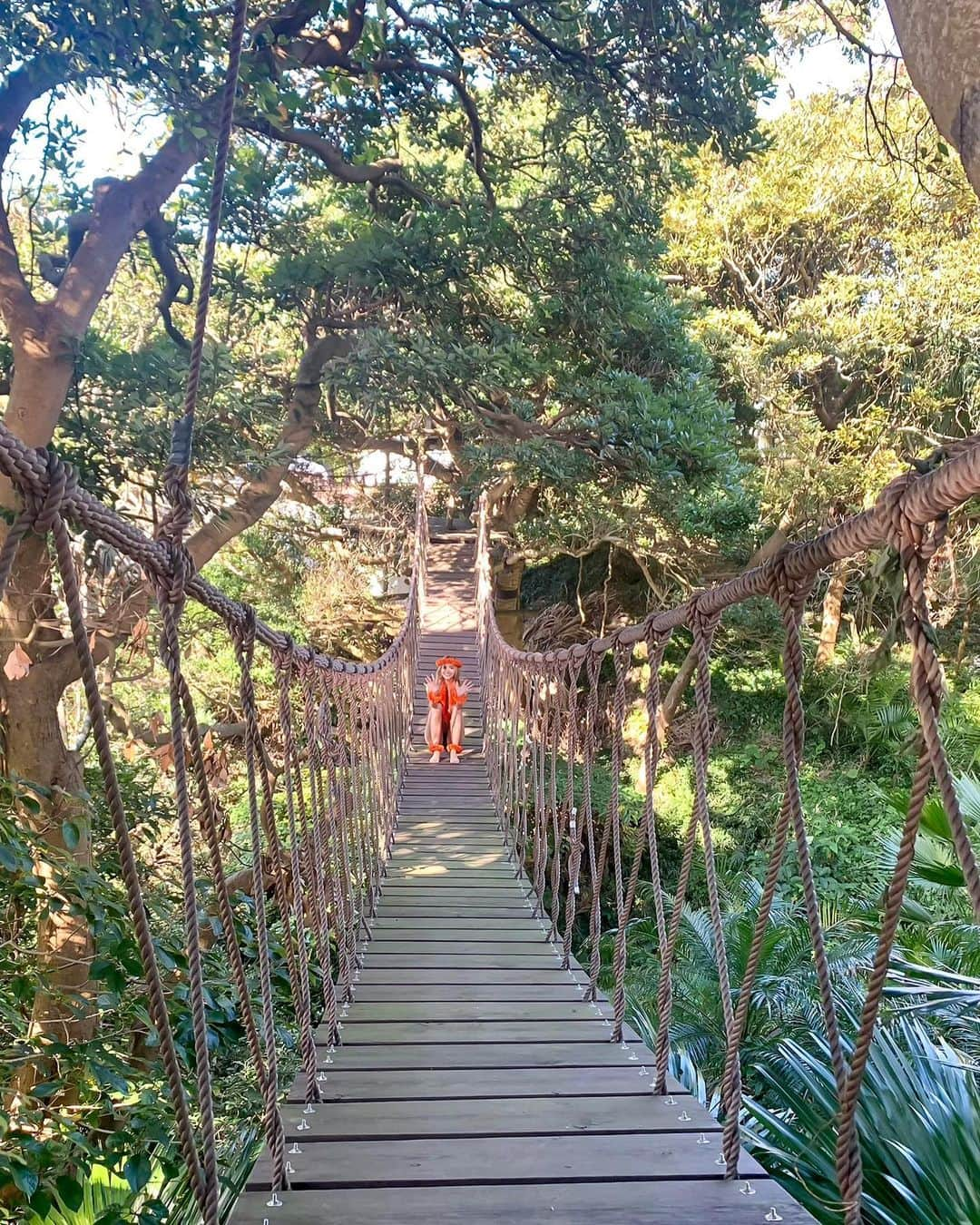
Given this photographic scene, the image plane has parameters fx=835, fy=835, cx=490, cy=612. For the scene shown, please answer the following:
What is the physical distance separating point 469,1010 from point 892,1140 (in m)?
0.81

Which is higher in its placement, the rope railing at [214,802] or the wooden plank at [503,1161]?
the rope railing at [214,802]

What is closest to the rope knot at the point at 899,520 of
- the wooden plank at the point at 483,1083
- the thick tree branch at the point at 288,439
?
the wooden plank at the point at 483,1083

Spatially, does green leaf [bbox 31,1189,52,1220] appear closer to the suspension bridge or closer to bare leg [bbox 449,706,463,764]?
the suspension bridge

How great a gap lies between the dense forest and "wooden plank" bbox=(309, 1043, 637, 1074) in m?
0.25

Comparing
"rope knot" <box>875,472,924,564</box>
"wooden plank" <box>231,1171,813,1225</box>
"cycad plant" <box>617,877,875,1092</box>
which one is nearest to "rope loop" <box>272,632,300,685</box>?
"wooden plank" <box>231,1171,813,1225</box>

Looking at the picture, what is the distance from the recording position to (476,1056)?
1.45 m

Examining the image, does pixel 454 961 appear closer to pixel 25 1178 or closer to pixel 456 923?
pixel 456 923

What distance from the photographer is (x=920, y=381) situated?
20.4ft

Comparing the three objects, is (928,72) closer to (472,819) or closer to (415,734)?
(472,819)

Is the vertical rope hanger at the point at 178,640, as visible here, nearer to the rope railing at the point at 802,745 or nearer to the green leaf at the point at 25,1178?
the green leaf at the point at 25,1178

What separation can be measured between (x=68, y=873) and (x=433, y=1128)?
2.44 ft

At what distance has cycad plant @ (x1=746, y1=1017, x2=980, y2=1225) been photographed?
1.02 meters

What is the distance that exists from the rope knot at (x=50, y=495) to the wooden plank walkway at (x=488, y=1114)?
77 centimetres

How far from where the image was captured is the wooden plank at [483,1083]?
1251mm
